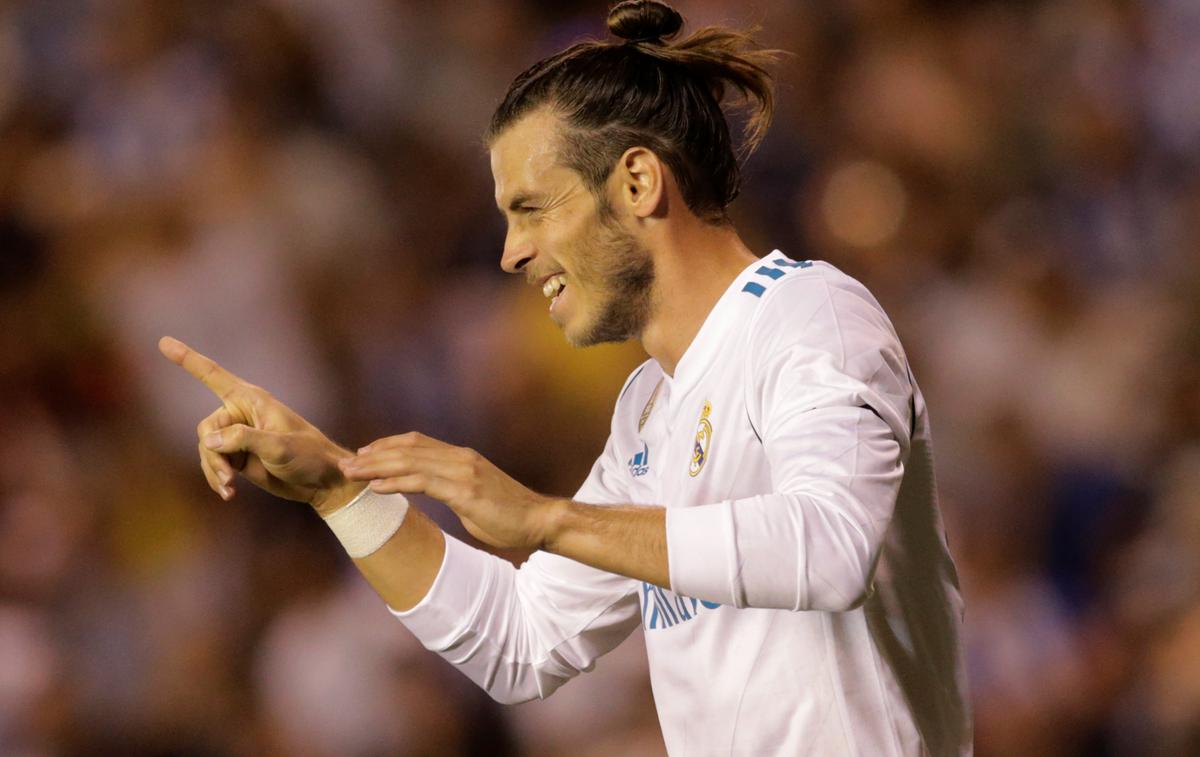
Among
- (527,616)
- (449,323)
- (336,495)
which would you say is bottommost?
(527,616)

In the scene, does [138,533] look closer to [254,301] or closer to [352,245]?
[254,301]

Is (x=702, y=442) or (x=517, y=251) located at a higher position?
(x=517, y=251)

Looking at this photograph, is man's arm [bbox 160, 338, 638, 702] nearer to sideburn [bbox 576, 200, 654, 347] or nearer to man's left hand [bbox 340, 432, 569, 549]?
sideburn [bbox 576, 200, 654, 347]

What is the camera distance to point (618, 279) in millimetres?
2289

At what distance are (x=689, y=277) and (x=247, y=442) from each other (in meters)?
0.74

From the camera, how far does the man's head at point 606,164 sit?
2.28m

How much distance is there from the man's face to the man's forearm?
0.58m

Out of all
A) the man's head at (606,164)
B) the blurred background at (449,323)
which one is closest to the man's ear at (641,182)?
the man's head at (606,164)

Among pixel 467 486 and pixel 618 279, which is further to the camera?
pixel 618 279

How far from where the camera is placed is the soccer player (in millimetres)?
1759

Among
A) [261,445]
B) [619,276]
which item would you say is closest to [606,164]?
[619,276]

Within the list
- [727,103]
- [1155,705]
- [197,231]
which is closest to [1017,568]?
[1155,705]

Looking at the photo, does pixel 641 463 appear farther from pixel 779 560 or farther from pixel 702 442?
pixel 779 560

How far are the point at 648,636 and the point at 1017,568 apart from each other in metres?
2.21
